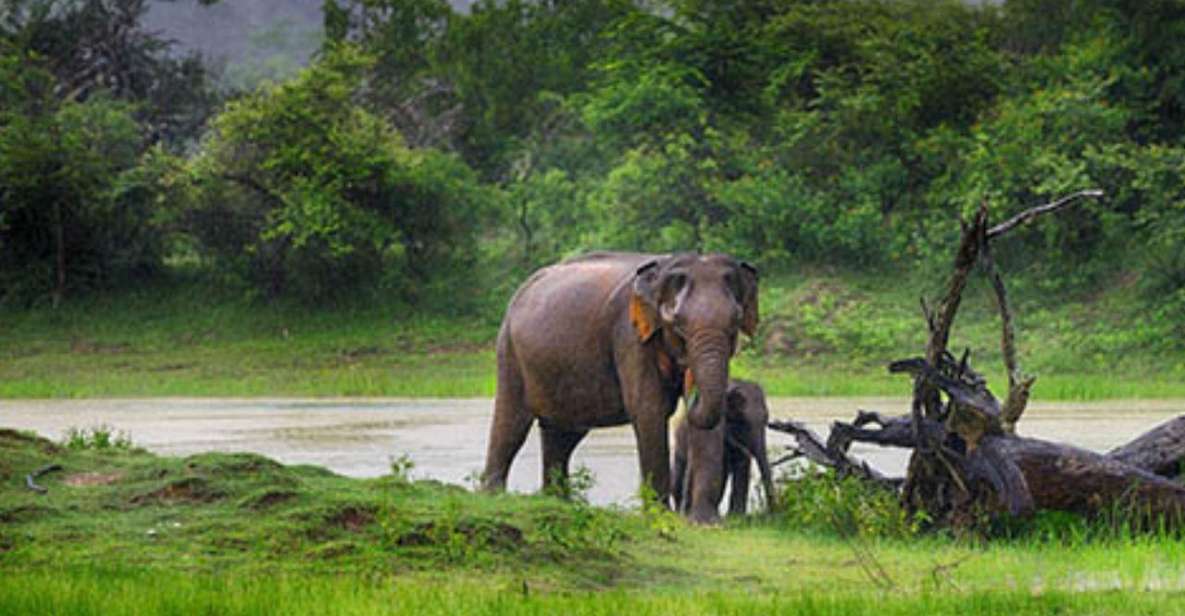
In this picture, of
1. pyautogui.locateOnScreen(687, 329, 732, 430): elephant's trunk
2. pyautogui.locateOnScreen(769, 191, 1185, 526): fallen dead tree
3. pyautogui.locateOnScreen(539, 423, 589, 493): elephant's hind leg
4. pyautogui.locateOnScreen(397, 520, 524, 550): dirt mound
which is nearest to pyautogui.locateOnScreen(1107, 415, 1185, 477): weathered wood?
pyautogui.locateOnScreen(769, 191, 1185, 526): fallen dead tree

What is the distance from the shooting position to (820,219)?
38.7 metres

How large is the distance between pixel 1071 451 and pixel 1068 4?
37.2 metres

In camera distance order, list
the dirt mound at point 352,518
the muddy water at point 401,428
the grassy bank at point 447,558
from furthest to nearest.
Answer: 1. the muddy water at point 401,428
2. the dirt mound at point 352,518
3. the grassy bank at point 447,558

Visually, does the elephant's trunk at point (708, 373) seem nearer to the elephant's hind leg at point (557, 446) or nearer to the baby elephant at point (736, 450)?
the baby elephant at point (736, 450)

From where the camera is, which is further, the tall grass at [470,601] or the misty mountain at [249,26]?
the misty mountain at [249,26]

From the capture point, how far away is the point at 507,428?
618 inches

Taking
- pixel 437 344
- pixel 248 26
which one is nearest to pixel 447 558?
pixel 437 344

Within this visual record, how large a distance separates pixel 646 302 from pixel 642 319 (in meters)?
0.13

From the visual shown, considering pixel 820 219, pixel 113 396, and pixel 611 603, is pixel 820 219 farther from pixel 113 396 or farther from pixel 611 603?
pixel 611 603

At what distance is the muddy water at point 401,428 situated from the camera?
2012cm

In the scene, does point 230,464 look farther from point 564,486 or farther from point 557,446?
point 557,446

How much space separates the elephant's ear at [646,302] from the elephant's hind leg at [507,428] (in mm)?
1941

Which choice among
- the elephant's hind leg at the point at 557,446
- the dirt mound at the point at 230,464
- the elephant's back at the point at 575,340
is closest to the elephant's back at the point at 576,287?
the elephant's back at the point at 575,340

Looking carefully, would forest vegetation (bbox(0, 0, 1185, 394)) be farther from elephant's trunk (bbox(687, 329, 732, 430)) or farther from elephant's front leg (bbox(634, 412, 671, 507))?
elephant's trunk (bbox(687, 329, 732, 430))
